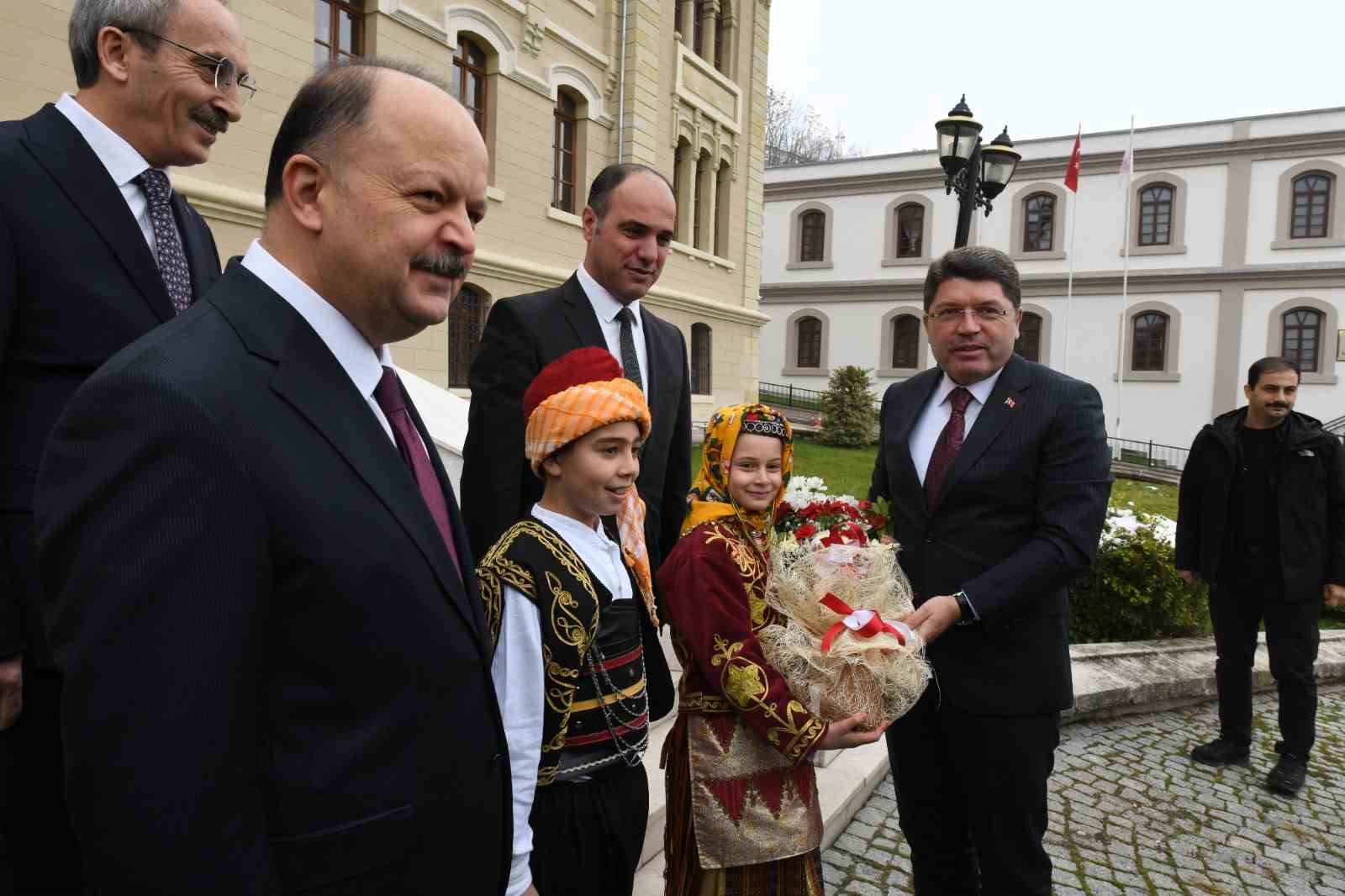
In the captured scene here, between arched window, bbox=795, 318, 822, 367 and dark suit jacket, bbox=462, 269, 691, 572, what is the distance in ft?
101

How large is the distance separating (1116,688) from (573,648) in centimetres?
515

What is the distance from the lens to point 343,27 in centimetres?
1200

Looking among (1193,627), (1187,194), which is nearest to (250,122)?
(1193,627)

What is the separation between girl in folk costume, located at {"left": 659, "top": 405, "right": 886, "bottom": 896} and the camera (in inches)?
97.0

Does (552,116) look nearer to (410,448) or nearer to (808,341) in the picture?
(410,448)

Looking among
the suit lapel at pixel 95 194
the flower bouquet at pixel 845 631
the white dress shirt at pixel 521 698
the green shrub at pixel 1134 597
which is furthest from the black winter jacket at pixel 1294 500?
the suit lapel at pixel 95 194

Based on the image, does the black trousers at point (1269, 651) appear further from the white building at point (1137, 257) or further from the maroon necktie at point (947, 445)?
the white building at point (1137, 257)

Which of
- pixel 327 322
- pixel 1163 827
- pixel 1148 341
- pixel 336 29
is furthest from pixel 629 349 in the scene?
pixel 1148 341

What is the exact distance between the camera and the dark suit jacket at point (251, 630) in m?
1.03

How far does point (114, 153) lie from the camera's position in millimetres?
1982

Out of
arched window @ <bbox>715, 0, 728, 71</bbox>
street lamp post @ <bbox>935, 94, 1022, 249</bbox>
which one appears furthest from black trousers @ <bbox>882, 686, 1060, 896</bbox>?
arched window @ <bbox>715, 0, 728, 71</bbox>

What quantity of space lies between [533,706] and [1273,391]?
5143 millimetres

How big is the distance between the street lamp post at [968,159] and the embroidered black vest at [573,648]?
25.8 ft

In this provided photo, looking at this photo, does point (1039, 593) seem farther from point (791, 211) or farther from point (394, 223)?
point (791, 211)
